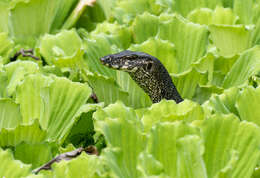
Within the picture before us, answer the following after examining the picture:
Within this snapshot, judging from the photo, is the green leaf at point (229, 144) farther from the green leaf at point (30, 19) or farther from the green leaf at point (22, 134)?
the green leaf at point (30, 19)

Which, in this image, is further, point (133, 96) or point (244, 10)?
point (244, 10)

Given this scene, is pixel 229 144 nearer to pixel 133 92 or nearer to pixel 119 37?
pixel 133 92

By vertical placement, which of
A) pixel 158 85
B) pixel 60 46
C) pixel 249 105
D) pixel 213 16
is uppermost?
pixel 249 105

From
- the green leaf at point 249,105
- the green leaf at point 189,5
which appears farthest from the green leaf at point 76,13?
the green leaf at point 249,105

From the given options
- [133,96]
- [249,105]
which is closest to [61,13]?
[133,96]

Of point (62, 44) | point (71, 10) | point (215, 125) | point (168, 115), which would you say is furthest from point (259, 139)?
point (71, 10)
